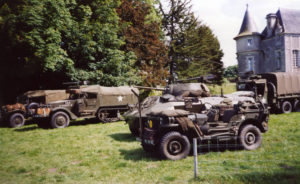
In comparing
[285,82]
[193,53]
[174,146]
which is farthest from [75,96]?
[193,53]

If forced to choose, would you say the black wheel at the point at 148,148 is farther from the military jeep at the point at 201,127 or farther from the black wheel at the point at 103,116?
the black wheel at the point at 103,116

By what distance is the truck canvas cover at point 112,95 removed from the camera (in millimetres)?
15727

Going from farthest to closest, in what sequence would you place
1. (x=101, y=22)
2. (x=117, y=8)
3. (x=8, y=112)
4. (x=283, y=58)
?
1. (x=283, y=58)
2. (x=117, y=8)
3. (x=101, y=22)
4. (x=8, y=112)

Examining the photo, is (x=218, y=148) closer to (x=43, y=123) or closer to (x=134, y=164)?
(x=134, y=164)

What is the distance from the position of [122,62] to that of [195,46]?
11.6 m

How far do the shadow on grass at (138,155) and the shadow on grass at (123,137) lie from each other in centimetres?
179

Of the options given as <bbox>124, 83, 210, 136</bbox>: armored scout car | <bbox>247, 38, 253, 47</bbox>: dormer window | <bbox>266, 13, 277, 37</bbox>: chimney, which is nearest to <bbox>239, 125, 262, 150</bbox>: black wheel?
<bbox>124, 83, 210, 136</bbox>: armored scout car

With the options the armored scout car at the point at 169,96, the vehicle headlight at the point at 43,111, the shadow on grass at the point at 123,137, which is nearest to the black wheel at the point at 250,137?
the armored scout car at the point at 169,96

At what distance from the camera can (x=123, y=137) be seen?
425 inches

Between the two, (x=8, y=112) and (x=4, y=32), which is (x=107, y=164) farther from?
(x=4, y=32)

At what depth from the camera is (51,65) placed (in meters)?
16.0

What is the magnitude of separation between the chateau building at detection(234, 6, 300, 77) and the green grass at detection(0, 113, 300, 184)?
26.7 m

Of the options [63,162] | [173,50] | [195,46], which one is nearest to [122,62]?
[173,50]

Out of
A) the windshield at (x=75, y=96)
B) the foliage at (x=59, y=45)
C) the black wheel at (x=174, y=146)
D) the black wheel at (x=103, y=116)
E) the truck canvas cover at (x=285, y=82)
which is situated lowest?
the black wheel at (x=174, y=146)
